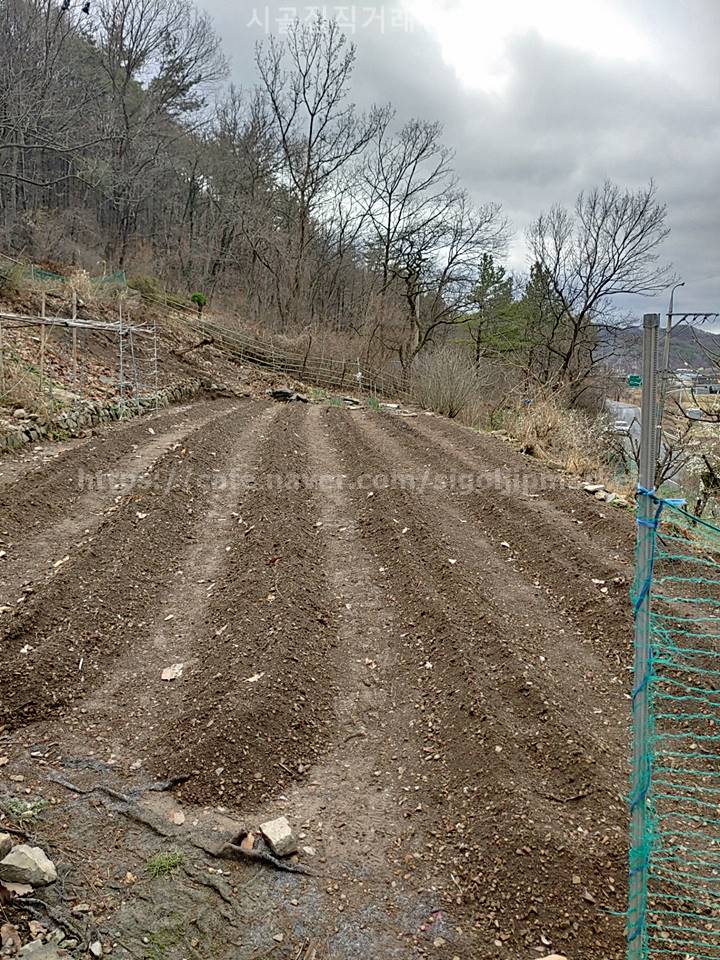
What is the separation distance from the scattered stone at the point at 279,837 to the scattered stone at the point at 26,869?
0.79 m

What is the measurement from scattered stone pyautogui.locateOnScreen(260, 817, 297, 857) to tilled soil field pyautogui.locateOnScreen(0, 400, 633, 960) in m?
0.06

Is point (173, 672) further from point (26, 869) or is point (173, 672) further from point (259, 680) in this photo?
point (26, 869)

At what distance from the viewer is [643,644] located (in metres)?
1.91

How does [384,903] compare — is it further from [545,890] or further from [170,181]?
[170,181]

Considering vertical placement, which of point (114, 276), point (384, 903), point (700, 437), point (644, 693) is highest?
point (114, 276)

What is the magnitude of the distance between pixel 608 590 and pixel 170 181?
87.2ft

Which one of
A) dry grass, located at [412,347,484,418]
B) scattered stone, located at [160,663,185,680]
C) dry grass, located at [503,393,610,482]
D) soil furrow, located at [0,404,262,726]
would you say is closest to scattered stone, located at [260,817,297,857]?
scattered stone, located at [160,663,185,680]

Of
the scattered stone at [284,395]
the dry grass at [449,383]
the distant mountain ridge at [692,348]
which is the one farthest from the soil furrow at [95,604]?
the scattered stone at [284,395]

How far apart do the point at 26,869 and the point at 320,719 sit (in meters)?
1.49

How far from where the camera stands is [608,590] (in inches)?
190

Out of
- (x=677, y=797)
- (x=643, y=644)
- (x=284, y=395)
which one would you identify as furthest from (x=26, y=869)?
(x=284, y=395)

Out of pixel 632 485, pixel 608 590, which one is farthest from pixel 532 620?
pixel 632 485

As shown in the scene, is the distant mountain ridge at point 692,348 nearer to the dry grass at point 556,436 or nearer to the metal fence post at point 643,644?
the metal fence post at point 643,644

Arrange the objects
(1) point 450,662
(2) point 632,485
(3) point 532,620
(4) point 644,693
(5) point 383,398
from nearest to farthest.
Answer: (4) point 644,693 < (1) point 450,662 < (3) point 532,620 < (2) point 632,485 < (5) point 383,398
